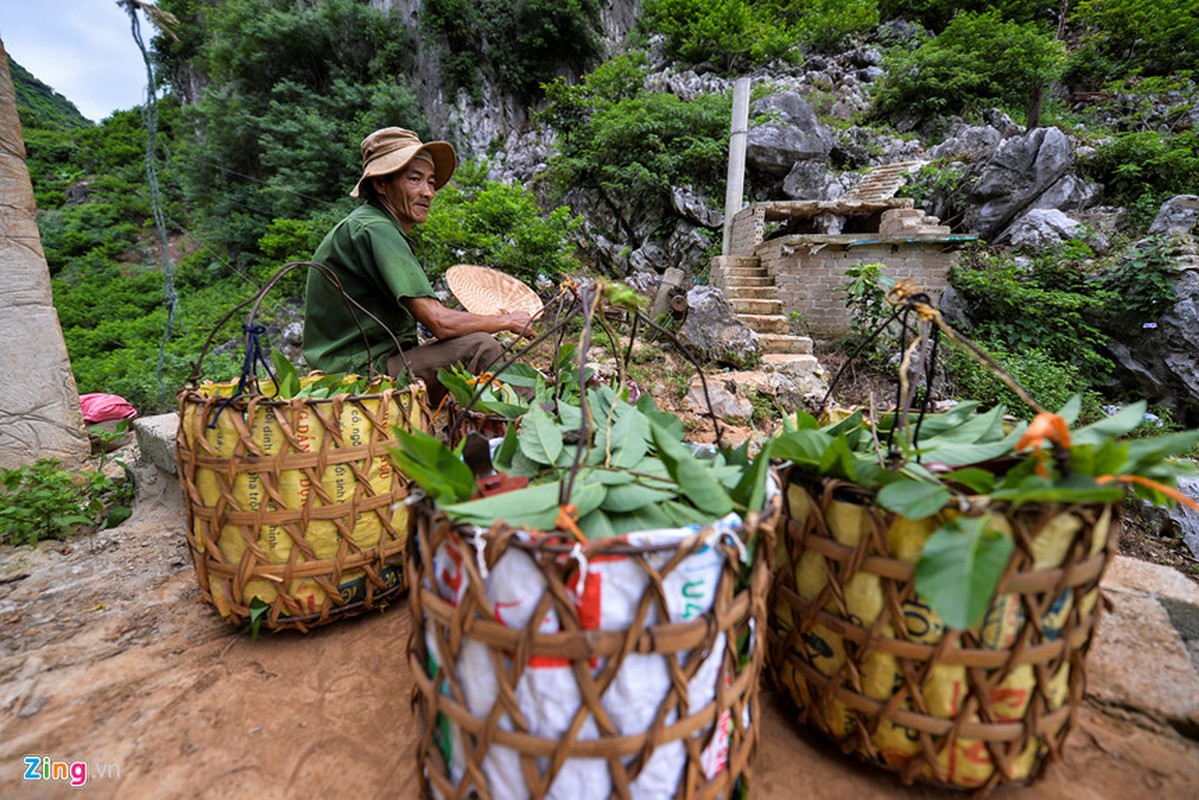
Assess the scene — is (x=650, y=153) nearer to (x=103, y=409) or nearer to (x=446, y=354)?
(x=446, y=354)

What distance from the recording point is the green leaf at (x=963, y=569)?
598 mm

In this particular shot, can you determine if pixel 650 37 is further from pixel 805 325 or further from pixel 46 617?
pixel 46 617

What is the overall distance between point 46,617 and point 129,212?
72.1 ft

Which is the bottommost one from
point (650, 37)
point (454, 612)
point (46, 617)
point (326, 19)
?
point (46, 617)

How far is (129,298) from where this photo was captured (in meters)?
12.7

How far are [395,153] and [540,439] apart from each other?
2.00 metres

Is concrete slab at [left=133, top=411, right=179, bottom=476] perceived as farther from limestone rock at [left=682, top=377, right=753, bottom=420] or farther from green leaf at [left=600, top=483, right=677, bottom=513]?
limestone rock at [left=682, top=377, right=753, bottom=420]

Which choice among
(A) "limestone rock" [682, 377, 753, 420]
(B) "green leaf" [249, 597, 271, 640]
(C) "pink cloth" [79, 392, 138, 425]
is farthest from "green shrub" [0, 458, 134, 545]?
(A) "limestone rock" [682, 377, 753, 420]

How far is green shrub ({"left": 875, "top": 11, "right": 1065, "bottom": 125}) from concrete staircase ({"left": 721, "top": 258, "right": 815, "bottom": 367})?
9685mm

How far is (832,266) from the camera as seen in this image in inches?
314

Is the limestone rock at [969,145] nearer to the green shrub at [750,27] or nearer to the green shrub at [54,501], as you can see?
the green shrub at [750,27]

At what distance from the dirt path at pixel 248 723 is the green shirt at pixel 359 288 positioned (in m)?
1.07

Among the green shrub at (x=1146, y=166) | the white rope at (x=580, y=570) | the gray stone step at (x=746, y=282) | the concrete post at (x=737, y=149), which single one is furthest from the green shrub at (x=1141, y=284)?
the white rope at (x=580, y=570)

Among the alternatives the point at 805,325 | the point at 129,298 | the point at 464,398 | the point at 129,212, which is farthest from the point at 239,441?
the point at 129,212
